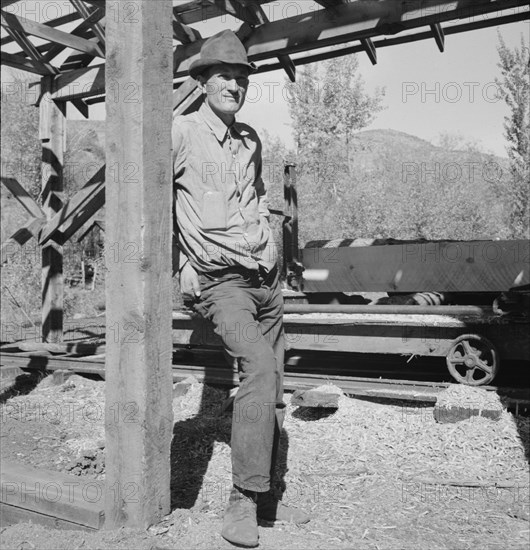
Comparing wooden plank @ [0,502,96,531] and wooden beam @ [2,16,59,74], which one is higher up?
wooden beam @ [2,16,59,74]

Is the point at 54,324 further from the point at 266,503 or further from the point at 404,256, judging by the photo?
the point at 266,503

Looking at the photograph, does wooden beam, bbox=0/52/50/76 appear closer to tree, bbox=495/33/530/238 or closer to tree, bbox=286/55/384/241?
tree, bbox=495/33/530/238

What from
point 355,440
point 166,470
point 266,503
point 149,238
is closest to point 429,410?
point 355,440

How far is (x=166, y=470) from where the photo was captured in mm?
2994

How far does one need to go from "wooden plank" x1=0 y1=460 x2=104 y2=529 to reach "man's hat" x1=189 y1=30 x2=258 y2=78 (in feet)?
7.28

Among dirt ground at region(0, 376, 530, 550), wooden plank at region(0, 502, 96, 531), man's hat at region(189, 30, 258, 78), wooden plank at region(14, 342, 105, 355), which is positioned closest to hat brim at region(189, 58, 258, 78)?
man's hat at region(189, 30, 258, 78)

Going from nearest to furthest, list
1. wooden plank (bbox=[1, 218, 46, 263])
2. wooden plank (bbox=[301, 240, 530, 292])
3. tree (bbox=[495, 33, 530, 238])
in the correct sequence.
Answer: wooden plank (bbox=[301, 240, 530, 292]), wooden plank (bbox=[1, 218, 46, 263]), tree (bbox=[495, 33, 530, 238])

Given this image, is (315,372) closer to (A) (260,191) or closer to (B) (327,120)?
(A) (260,191)

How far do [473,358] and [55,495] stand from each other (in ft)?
13.2

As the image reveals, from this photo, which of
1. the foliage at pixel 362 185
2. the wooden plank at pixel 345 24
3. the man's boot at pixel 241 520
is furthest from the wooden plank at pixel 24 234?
the foliage at pixel 362 185

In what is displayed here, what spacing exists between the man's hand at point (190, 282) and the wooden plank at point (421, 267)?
441 centimetres

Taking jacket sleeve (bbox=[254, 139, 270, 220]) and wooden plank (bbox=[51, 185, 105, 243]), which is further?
wooden plank (bbox=[51, 185, 105, 243])

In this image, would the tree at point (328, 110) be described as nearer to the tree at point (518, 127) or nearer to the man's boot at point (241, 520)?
the tree at point (518, 127)

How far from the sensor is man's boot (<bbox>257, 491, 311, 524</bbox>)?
3.42 metres
